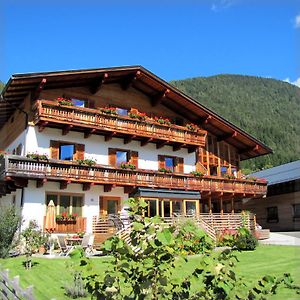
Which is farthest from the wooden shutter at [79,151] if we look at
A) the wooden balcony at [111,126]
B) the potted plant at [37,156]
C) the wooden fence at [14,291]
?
the wooden fence at [14,291]

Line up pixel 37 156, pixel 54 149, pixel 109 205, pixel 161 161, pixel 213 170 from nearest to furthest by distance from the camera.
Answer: pixel 37 156
pixel 54 149
pixel 109 205
pixel 161 161
pixel 213 170

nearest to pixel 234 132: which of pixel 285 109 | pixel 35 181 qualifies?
pixel 35 181

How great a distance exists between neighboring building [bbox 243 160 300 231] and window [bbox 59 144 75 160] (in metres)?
18.2

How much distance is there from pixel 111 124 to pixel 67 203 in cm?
511

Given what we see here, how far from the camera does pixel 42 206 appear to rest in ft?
66.8

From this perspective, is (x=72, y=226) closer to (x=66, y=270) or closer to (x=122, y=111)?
(x=122, y=111)

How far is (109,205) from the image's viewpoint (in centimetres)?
2303

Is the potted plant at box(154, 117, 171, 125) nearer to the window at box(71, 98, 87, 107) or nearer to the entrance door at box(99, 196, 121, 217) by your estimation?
the window at box(71, 98, 87, 107)

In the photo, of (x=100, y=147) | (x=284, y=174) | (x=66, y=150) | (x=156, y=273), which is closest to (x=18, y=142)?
(x=66, y=150)

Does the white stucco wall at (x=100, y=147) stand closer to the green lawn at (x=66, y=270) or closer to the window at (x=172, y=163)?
the window at (x=172, y=163)

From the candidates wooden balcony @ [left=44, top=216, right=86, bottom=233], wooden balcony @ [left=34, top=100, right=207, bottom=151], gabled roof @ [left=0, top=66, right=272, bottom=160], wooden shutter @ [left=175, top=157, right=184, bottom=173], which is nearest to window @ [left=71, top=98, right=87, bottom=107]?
gabled roof @ [left=0, top=66, right=272, bottom=160]

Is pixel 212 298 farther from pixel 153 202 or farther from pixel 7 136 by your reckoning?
pixel 7 136

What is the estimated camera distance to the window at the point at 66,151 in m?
22.3

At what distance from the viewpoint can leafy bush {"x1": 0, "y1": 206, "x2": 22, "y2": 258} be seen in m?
16.2
